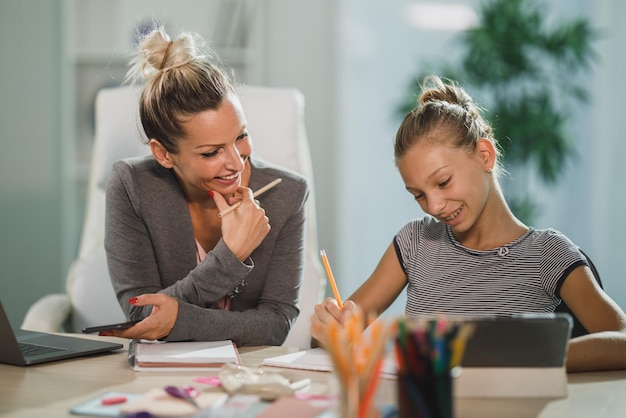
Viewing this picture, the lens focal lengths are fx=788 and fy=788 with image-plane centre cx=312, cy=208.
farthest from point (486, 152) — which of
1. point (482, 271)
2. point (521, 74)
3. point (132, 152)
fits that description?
point (521, 74)

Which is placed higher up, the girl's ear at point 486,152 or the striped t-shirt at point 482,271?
the girl's ear at point 486,152

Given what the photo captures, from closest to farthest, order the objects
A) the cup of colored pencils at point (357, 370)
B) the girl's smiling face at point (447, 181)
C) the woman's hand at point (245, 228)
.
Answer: the cup of colored pencils at point (357, 370)
the girl's smiling face at point (447, 181)
the woman's hand at point (245, 228)

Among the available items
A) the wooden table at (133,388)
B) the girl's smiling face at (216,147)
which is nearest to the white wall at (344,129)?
the girl's smiling face at (216,147)

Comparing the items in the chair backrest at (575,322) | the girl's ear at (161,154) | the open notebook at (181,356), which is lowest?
the open notebook at (181,356)

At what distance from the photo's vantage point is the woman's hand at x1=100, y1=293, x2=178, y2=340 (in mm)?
1371

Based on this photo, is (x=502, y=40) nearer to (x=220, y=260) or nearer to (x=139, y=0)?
(x=139, y=0)

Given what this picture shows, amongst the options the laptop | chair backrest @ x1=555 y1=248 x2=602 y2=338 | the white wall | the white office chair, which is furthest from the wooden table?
the white wall

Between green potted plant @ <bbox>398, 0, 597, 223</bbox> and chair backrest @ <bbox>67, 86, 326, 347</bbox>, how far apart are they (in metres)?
1.12

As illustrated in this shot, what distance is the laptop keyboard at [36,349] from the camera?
129cm

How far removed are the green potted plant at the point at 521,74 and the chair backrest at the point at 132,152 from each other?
44.2 inches

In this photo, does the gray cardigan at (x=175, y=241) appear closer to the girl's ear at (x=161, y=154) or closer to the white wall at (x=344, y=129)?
the girl's ear at (x=161, y=154)

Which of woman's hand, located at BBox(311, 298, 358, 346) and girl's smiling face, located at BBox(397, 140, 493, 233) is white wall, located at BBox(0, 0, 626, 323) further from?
woman's hand, located at BBox(311, 298, 358, 346)

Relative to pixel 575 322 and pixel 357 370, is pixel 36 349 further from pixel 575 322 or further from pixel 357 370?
pixel 575 322

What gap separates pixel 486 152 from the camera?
58.9 inches
